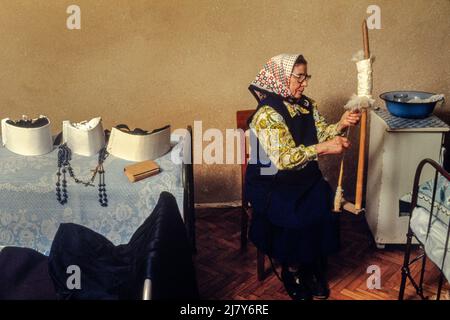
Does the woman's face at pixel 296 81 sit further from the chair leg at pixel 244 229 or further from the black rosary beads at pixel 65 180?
the black rosary beads at pixel 65 180

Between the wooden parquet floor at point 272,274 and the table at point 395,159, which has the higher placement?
the table at point 395,159

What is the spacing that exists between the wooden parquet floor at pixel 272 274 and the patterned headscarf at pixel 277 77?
3.49 ft

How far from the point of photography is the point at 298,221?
272 cm

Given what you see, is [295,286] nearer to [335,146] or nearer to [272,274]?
[272,274]

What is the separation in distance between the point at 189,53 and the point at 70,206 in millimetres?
1493

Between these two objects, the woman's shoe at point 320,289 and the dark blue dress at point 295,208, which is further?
the woman's shoe at point 320,289

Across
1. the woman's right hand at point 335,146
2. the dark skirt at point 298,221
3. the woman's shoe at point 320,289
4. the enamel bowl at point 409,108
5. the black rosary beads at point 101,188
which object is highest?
the enamel bowl at point 409,108

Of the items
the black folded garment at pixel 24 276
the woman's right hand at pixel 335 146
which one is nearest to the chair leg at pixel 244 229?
the woman's right hand at pixel 335 146

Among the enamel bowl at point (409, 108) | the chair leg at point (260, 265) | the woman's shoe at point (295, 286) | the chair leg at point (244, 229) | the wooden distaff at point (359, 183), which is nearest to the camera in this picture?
the wooden distaff at point (359, 183)

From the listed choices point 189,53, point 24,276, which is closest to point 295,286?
point 24,276

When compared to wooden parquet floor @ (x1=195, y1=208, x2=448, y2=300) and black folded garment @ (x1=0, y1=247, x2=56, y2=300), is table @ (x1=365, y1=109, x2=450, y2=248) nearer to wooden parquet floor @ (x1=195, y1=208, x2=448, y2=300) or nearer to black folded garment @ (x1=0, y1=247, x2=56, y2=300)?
wooden parquet floor @ (x1=195, y1=208, x2=448, y2=300)

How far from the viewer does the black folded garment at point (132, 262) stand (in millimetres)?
1661

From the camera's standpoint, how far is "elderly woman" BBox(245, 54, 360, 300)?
2678 mm

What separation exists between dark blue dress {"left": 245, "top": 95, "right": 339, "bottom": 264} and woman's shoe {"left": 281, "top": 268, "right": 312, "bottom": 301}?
0.68 ft
